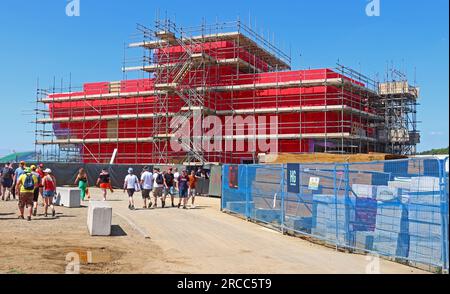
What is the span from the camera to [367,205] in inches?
428

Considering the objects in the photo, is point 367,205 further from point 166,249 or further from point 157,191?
point 157,191

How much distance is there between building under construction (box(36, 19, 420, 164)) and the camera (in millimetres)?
36125

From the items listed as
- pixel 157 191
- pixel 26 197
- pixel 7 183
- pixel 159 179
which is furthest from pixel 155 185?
pixel 7 183

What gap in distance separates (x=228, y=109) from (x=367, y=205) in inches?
1154

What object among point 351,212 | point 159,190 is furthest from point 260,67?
point 351,212

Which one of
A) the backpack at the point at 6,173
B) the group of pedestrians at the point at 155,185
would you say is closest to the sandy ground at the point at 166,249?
the group of pedestrians at the point at 155,185

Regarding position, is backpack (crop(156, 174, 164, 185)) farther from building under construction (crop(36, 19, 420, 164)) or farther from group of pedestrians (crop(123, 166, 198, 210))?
building under construction (crop(36, 19, 420, 164))

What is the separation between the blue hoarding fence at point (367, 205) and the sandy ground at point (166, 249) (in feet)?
1.44

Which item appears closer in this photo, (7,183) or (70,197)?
(70,197)

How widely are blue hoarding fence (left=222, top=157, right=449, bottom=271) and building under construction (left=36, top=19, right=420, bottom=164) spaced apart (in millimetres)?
20466

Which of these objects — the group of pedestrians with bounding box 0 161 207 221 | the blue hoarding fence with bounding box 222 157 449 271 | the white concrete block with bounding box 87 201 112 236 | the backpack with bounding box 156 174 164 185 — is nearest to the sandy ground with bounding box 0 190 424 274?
the white concrete block with bounding box 87 201 112 236

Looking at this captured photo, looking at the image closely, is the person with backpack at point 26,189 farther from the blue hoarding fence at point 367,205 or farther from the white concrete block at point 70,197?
the blue hoarding fence at point 367,205

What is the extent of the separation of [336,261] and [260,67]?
3555 cm

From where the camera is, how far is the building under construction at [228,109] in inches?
1422
